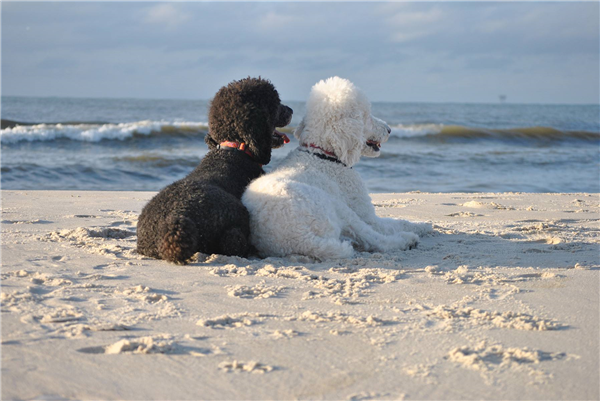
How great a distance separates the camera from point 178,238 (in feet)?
12.1

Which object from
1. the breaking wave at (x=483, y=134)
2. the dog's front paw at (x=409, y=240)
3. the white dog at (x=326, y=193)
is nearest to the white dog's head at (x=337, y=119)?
the white dog at (x=326, y=193)

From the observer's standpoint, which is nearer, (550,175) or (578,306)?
(578,306)

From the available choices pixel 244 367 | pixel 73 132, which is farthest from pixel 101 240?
pixel 73 132

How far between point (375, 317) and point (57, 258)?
239 centimetres

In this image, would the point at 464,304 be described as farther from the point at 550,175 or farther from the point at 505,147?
the point at 505,147

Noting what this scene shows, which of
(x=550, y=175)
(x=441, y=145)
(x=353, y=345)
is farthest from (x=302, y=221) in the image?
(x=441, y=145)

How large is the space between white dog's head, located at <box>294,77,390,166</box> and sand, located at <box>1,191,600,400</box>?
2.99 feet

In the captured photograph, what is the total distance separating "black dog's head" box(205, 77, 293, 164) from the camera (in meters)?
4.38

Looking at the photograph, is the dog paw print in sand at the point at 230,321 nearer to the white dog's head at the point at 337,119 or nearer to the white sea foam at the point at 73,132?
the white dog's head at the point at 337,119

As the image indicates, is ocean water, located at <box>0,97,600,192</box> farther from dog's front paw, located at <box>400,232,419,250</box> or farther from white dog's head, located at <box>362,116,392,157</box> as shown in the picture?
dog's front paw, located at <box>400,232,419,250</box>

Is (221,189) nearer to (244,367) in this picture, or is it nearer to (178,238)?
(178,238)

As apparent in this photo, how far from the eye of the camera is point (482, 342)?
246cm

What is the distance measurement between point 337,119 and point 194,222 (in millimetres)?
1505

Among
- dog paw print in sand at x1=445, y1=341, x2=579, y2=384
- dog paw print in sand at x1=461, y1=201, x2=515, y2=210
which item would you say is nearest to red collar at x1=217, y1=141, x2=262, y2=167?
dog paw print in sand at x1=445, y1=341, x2=579, y2=384
